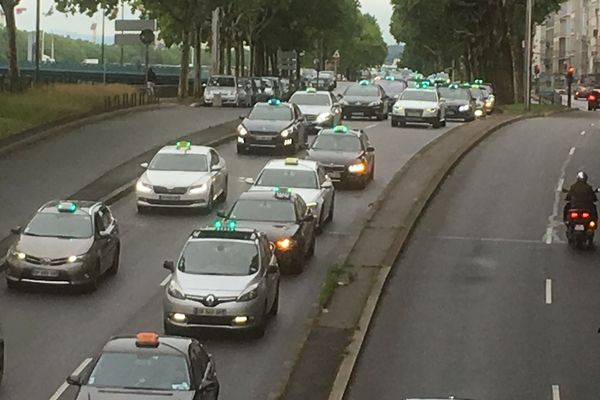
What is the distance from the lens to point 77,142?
1781 inches

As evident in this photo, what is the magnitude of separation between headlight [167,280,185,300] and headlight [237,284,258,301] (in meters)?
0.86

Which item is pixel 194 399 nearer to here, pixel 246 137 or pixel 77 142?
pixel 246 137

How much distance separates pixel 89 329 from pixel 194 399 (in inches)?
295

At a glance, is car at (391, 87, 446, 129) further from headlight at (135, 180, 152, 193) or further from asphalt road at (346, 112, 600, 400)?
headlight at (135, 180, 152, 193)

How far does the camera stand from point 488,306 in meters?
23.4

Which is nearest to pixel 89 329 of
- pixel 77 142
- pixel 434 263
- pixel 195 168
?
pixel 434 263

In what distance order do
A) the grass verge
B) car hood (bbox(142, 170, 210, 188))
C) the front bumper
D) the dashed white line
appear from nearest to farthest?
the front bumper < the dashed white line < car hood (bbox(142, 170, 210, 188)) < the grass verge

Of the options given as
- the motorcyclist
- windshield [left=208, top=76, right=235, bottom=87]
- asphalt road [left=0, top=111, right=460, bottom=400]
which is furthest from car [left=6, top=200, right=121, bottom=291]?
windshield [left=208, top=76, right=235, bottom=87]

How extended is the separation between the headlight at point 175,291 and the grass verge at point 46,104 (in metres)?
25.3

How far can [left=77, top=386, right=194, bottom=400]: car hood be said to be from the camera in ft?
43.7

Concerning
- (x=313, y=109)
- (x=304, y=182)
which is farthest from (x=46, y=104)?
(x=304, y=182)

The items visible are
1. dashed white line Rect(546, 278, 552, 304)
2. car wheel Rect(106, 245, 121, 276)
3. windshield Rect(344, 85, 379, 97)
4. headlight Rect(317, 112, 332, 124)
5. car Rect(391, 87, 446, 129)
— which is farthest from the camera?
windshield Rect(344, 85, 379, 97)

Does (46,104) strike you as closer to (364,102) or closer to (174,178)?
(364,102)

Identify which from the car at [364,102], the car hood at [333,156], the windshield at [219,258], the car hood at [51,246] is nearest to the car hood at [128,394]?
the windshield at [219,258]
